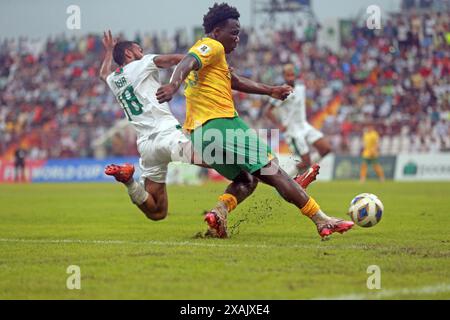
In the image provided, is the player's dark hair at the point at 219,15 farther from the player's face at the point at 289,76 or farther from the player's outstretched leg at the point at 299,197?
the player's face at the point at 289,76

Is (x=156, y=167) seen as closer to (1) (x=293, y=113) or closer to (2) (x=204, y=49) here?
(2) (x=204, y=49)

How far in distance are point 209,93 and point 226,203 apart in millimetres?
1364

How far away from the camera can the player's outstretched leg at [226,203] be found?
9.33m

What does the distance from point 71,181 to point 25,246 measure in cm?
2808

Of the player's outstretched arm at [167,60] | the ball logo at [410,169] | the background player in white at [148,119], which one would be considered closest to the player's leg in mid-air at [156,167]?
the background player in white at [148,119]

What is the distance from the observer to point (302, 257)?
299 inches

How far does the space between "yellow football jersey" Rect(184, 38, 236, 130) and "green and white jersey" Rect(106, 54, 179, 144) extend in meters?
0.98

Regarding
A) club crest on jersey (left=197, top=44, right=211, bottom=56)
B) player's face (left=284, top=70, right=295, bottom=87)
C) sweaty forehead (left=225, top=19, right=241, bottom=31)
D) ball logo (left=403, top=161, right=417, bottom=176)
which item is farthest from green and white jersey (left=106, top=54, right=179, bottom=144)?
ball logo (left=403, top=161, right=417, bottom=176)

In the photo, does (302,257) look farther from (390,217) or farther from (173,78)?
(390,217)

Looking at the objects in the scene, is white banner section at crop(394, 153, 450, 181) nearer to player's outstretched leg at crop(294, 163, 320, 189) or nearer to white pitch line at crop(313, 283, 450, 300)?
player's outstretched leg at crop(294, 163, 320, 189)

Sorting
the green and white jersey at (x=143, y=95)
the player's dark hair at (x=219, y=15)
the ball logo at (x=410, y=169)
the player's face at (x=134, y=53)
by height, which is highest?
the player's dark hair at (x=219, y=15)

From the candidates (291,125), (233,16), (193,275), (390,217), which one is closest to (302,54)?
(291,125)

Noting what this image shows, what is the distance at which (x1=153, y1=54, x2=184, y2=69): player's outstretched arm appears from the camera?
9.52m

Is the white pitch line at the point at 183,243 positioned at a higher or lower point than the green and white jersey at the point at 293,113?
lower
